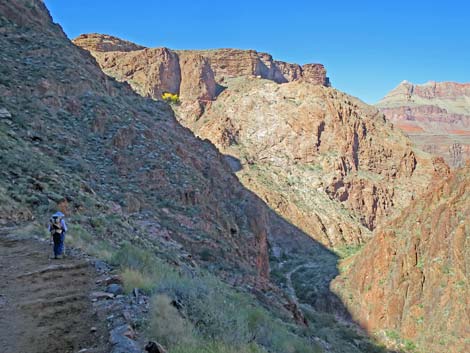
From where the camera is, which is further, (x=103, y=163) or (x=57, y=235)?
(x=103, y=163)

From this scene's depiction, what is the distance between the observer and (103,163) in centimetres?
2141

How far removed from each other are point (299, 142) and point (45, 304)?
195 ft

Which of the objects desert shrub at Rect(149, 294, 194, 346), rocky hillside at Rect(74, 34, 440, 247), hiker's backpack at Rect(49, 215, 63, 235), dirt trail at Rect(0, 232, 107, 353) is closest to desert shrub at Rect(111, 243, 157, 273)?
dirt trail at Rect(0, 232, 107, 353)

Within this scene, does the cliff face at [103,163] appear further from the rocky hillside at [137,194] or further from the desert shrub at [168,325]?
the desert shrub at [168,325]

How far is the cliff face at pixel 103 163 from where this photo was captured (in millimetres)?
14867

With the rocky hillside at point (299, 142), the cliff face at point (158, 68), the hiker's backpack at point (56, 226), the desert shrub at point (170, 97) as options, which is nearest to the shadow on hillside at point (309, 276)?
the rocky hillside at point (299, 142)

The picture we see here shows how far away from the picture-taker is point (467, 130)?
187250 millimetres

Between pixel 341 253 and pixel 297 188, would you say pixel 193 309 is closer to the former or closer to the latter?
pixel 341 253

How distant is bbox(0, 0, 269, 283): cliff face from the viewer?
1487cm

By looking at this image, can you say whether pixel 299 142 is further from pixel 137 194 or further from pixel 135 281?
pixel 135 281

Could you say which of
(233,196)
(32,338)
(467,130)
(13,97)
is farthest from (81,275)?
(467,130)

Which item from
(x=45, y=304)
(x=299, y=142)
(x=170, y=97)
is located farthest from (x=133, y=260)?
(x=170, y=97)

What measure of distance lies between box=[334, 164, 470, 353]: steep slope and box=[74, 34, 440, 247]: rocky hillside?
19.6m

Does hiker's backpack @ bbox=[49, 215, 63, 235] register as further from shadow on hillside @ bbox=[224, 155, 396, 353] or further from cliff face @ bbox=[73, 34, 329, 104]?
cliff face @ bbox=[73, 34, 329, 104]
